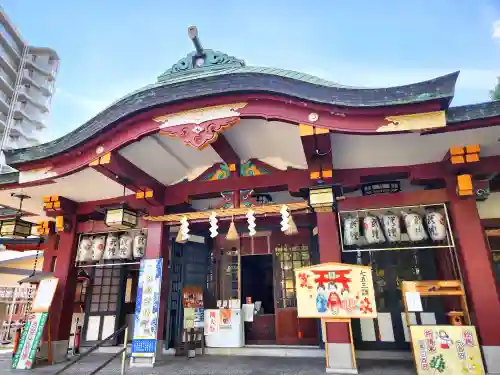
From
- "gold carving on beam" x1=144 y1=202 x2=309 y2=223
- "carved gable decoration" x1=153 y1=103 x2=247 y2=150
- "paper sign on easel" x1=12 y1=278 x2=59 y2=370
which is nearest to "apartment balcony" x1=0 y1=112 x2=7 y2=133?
"paper sign on easel" x1=12 y1=278 x2=59 y2=370

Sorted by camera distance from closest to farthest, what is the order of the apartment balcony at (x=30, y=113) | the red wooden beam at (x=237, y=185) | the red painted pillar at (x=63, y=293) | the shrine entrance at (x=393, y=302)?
the red wooden beam at (x=237, y=185) < the shrine entrance at (x=393, y=302) < the red painted pillar at (x=63, y=293) < the apartment balcony at (x=30, y=113)

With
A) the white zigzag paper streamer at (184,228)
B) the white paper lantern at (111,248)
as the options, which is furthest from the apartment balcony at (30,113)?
the white zigzag paper streamer at (184,228)

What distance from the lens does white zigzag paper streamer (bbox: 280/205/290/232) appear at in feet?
22.6

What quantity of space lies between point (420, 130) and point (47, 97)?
60.6 m

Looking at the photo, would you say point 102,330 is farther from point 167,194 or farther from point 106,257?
point 167,194

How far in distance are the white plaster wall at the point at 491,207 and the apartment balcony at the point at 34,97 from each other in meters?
56.5

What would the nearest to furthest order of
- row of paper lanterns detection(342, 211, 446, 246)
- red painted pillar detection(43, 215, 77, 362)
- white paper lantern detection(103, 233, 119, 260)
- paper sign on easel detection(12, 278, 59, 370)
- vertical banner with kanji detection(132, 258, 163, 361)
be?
row of paper lanterns detection(342, 211, 446, 246) < vertical banner with kanji detection(132, 258, 163, 361) < paper sign on easel detection(12, 278, 59, 370) < red painted pillar detection(43, 215, 77, 362) < white paper lantern detection(103, 233, 119, 260)

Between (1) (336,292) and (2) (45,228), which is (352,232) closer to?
(1) (336,292)

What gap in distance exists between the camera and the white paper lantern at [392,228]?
280 inches

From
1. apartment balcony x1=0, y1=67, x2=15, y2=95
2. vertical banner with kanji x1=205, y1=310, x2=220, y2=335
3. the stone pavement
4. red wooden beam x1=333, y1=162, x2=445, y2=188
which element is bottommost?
the stone pavement

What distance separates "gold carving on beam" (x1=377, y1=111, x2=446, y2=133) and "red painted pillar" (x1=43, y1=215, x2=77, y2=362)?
8.44m

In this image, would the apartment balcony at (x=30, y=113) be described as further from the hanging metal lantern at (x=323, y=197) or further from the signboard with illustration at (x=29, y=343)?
the hanging metal lantern at (x=323, y=197)

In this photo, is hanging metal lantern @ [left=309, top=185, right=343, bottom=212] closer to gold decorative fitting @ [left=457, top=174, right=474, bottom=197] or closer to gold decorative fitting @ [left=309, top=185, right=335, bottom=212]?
gold decorative fitting @ [left=309, top=185, right=335, bottom=212]

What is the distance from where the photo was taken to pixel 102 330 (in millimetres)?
10773
